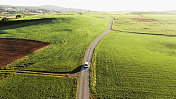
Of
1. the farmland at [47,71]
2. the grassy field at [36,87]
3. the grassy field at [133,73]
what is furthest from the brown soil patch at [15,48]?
the grassy field at [133,73]

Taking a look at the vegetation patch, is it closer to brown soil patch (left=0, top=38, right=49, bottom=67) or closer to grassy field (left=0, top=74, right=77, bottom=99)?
grassy field (left=0, top=74, right=77, bottom=99)

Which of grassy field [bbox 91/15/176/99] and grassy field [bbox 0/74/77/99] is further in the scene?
grassy field [bbox 91/15/176/99]

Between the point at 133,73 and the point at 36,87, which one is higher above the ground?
the point at 133,73

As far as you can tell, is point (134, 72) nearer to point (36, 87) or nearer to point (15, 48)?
point (36, 87)

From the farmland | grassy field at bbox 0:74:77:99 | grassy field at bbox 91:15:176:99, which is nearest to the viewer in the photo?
grassy field at bbox 0:74:77:99

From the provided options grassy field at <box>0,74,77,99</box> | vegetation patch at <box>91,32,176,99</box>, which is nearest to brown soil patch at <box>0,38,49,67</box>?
grassy field at <box>0,74,77,99</box>

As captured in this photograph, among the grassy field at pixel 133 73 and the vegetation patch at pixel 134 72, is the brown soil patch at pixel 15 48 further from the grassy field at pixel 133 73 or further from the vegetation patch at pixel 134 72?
the vegetation patch at pixel 134 72

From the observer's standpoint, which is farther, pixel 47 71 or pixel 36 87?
pixel 47 71

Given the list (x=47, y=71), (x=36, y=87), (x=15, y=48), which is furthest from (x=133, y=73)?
(x=15, y=48)
